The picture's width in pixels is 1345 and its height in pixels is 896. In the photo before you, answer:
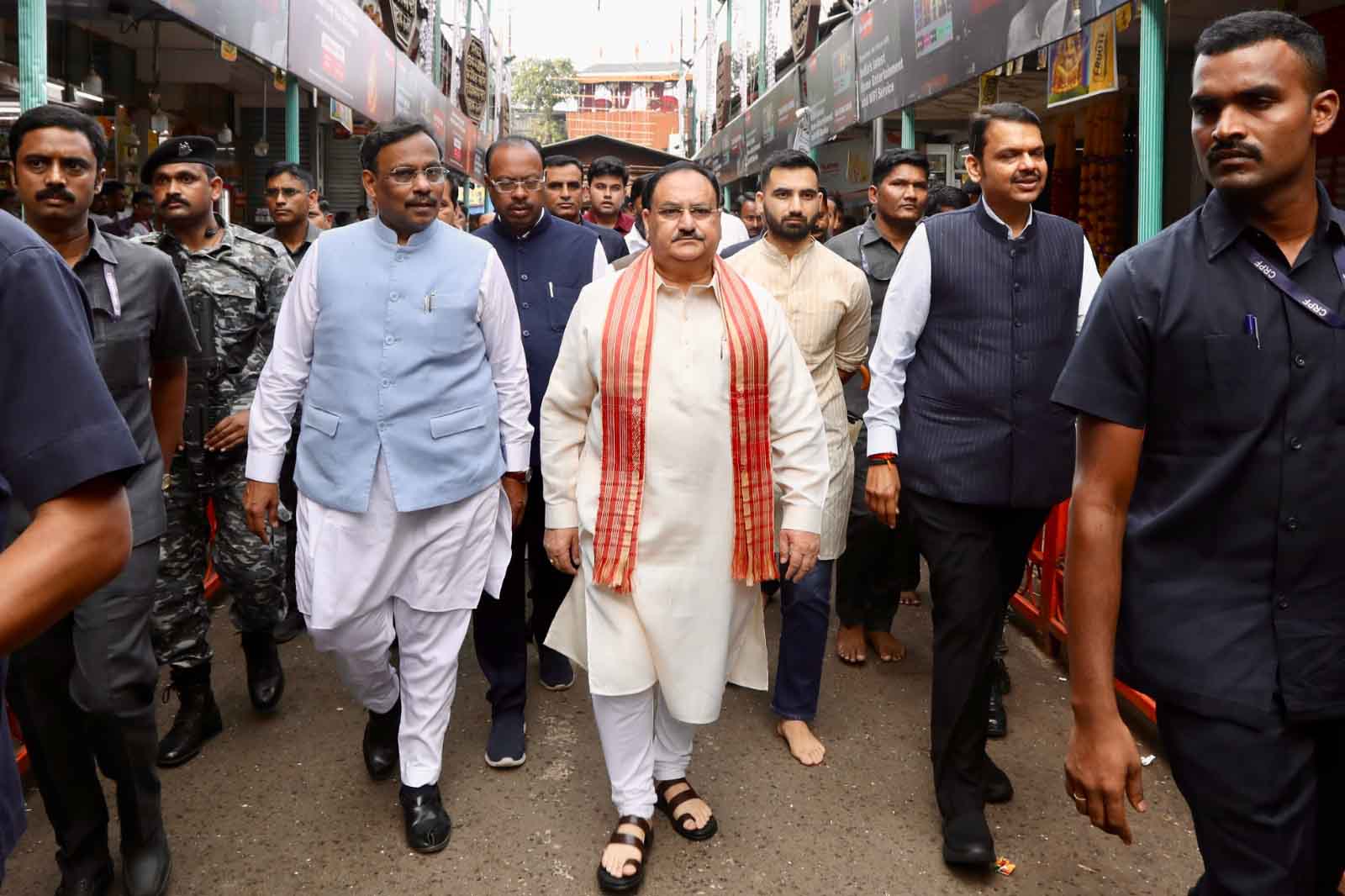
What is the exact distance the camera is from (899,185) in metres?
5.18

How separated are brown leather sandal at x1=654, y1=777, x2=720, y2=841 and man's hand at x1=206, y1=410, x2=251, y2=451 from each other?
1994mm

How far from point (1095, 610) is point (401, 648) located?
88.4 inches

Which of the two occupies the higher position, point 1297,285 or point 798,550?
point 1297,285

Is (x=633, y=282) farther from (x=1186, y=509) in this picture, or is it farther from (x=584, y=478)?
(x=1186, y=509)

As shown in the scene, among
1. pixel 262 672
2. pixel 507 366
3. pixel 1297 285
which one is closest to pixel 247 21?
pixel 262 672

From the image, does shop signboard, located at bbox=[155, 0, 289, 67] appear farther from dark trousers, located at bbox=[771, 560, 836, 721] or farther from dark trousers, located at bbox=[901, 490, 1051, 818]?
dark trousers, located at bbox=[901, 490, 1051, 818]

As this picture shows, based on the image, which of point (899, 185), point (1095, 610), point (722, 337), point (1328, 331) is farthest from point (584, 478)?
point (899, 185)

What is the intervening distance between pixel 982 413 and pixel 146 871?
266 cm

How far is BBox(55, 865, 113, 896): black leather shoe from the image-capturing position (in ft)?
9.96

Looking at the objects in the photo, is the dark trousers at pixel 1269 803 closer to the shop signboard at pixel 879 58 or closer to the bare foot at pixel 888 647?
the bare foot at pixel 888 647

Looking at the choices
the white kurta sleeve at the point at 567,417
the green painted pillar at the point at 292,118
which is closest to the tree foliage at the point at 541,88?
the green painted pillar at the point at 292,118

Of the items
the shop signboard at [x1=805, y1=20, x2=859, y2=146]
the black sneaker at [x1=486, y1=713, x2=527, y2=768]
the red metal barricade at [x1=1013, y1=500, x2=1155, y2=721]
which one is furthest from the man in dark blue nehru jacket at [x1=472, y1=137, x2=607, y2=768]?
the shop signboard at [x1=805, y1=20, x2=859, y2=146]

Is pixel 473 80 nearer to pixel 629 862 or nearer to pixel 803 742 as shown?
pixel 803 742

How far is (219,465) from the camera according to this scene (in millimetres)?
4309
